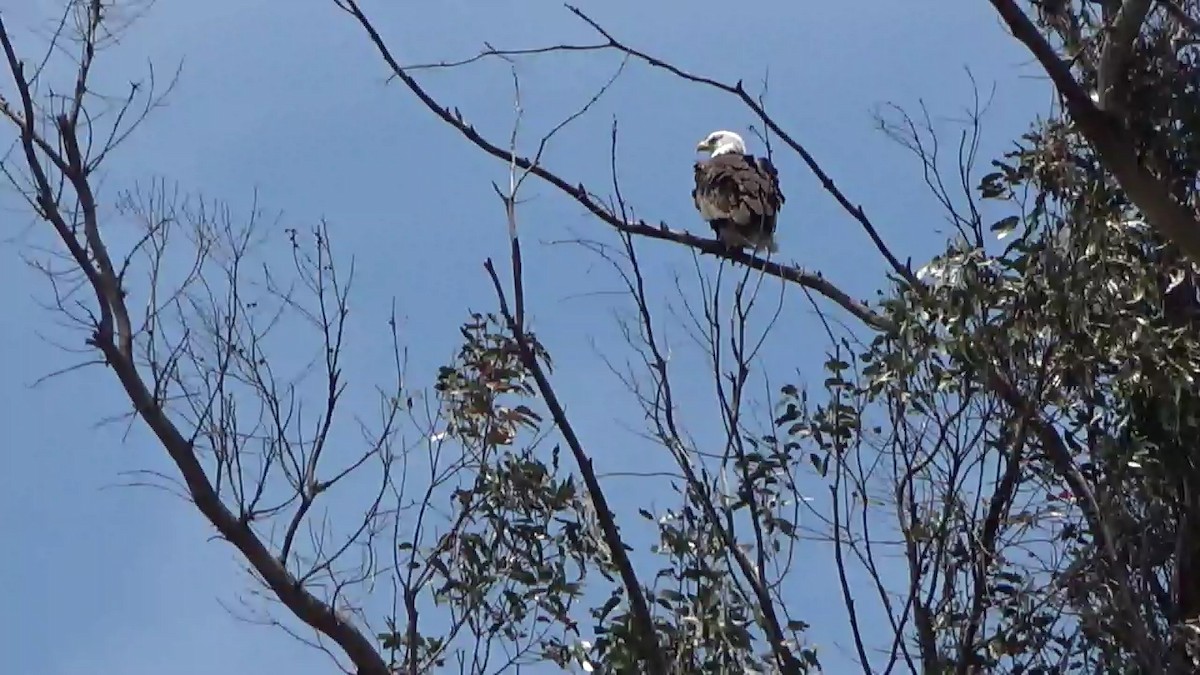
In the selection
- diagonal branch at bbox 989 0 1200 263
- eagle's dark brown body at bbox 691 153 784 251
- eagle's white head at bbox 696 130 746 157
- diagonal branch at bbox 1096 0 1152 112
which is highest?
eagle's white head at bbox 696 130 746 157

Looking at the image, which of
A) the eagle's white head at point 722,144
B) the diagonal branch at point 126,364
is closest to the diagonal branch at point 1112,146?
the diagonal branch at point 126,364

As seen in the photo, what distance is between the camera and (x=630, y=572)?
157 inches

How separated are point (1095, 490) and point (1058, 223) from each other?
2.39ft

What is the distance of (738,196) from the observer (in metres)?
8.21

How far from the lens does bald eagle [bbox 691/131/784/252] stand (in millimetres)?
8039

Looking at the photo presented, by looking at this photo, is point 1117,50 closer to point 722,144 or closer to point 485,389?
point 485,389

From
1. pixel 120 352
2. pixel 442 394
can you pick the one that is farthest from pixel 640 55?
pixel 120 352

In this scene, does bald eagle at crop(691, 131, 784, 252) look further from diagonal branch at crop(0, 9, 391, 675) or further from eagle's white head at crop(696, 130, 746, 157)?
diagonal branch at crop(0, 9, 391, 675)

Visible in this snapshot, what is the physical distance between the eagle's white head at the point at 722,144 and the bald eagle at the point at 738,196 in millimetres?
283

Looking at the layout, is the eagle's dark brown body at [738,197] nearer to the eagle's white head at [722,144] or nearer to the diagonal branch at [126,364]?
the eagle's white head at [722,144]

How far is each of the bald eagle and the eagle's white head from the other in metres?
0.28

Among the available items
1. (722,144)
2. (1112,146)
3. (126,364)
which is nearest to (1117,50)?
(1112,146)

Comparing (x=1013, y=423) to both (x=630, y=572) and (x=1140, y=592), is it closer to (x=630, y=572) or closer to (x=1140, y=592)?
(x=1140, y=592)

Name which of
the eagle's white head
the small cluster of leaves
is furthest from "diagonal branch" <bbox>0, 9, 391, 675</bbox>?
the eagle's white head
